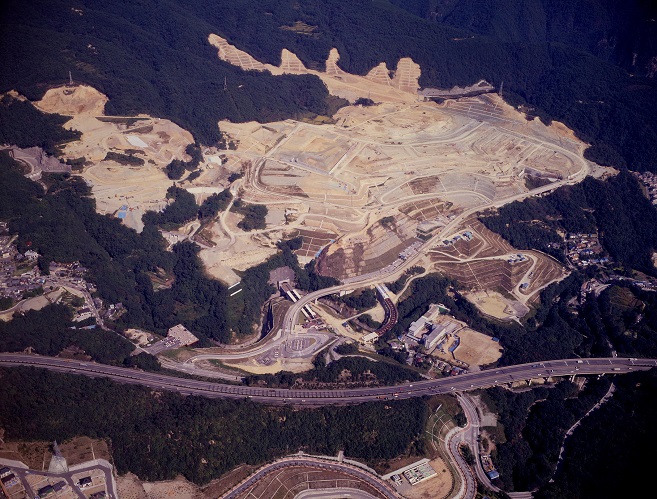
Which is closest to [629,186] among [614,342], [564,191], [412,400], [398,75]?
[564,191]

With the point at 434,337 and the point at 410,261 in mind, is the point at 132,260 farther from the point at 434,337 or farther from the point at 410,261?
the point at 434,337

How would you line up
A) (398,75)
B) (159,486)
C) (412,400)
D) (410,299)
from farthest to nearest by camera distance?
(398,75), (410,299), (412,400), (159,486)

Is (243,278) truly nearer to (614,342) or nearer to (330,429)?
(330,429)

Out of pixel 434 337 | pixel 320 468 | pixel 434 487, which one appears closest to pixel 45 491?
pixel 320 468

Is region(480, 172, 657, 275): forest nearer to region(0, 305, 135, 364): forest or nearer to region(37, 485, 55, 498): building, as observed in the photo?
region(0, 305, 135, 364): forest

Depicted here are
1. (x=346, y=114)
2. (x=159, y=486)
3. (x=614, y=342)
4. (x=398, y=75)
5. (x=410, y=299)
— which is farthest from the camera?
(x=398, y=75)

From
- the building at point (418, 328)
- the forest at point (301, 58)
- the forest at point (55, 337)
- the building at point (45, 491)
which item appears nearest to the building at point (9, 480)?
the building at point (45, 491)

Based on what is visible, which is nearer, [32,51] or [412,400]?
[412,400]
